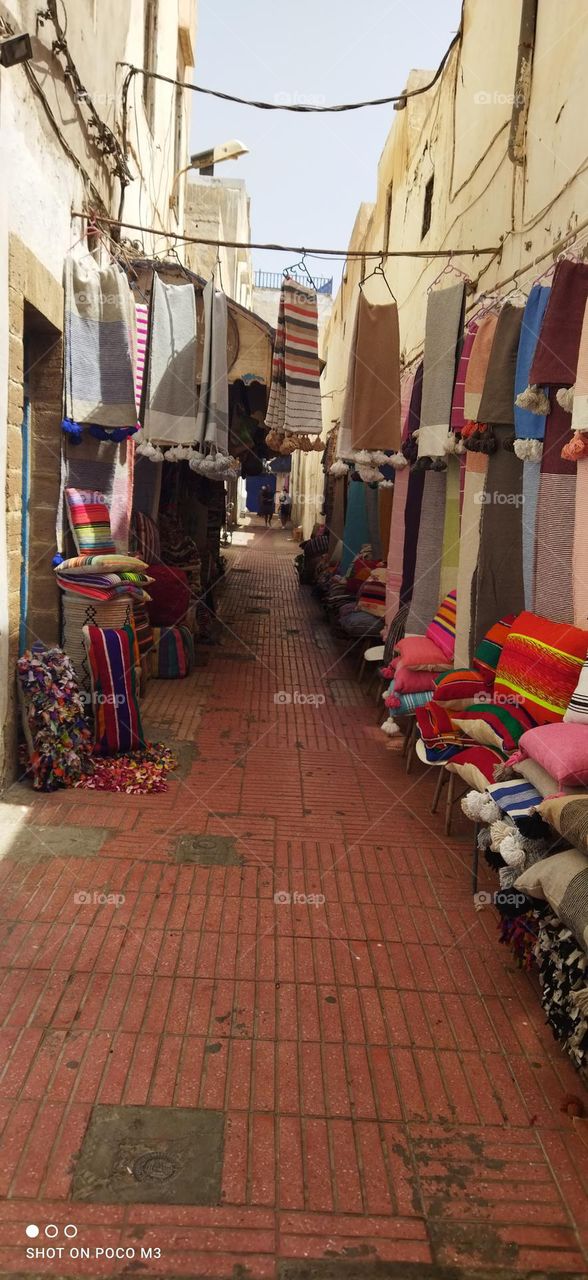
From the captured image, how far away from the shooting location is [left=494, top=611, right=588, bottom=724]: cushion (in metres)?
3.99

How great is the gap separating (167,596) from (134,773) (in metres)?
3.56

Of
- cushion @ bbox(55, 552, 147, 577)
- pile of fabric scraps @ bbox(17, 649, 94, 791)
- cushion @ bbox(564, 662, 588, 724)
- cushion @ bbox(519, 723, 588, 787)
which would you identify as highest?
cushion @ bbox(55, 552, 147, 577)

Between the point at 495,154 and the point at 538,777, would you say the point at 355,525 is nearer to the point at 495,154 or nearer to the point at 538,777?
the point at 495,154

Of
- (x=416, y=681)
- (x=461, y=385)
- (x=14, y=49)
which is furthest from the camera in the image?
(x=416, y=681)

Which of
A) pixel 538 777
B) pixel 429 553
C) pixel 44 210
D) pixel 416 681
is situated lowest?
pixel 416 681

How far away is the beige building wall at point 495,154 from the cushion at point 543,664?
92.6 inches

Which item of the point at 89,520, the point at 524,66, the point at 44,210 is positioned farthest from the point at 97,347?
the point at 524,66

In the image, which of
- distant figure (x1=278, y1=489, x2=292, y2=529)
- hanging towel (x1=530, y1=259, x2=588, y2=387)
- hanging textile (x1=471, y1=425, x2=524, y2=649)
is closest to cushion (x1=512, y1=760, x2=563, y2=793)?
hanging textile (x1=471, y1=425, x2=524, y2=649)

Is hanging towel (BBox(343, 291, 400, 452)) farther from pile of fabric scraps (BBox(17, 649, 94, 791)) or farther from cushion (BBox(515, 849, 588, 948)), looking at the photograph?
cushion (BBox(515, 849, 588, 948))

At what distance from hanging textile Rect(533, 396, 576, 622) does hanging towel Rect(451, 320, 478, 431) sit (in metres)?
1.32

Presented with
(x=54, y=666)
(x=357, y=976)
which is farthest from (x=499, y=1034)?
(x=54, y=666)

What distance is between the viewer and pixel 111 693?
615 cm

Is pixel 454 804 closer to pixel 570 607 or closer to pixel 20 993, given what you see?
pixel 570 607

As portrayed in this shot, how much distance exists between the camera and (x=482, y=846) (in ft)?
12.5
